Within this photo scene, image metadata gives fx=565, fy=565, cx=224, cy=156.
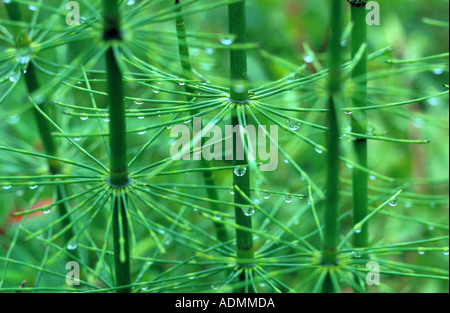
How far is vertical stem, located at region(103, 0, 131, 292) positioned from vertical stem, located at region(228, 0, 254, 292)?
173 millimetres

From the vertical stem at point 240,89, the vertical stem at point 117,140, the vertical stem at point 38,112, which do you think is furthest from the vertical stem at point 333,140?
the vertical stem at point 38,112

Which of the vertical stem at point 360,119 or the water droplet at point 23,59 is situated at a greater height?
the water droplet at point 23,59

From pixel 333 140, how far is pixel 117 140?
31cm

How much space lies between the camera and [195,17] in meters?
1.94

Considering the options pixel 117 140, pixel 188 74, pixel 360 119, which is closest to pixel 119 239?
→ pixel 117 140

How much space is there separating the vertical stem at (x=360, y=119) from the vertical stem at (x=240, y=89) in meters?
0.19

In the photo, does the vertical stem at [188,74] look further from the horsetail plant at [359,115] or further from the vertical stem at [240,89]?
the horsetail plant at [359,115]

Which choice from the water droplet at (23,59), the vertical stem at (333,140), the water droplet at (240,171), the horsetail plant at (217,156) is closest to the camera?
the vertical stem at (333,140)

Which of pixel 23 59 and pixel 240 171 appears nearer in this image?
pixel 240 171

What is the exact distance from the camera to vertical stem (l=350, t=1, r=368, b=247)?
0.93m

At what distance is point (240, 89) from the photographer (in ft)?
2.82

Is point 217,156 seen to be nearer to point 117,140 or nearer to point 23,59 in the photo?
point 117,140

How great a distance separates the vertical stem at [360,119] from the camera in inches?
36.5
